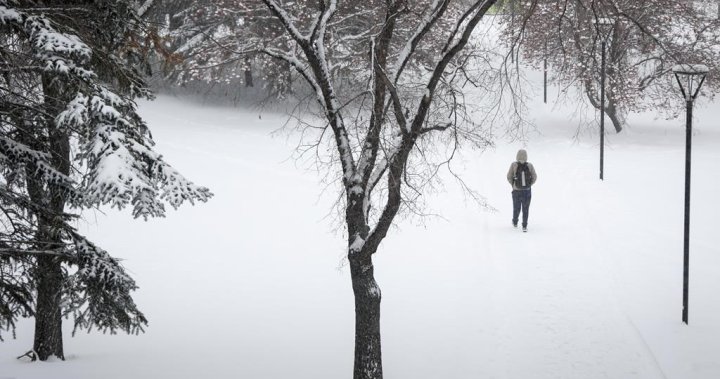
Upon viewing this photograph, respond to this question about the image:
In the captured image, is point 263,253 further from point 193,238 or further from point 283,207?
point 283,207

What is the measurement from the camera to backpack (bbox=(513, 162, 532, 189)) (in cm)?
1642

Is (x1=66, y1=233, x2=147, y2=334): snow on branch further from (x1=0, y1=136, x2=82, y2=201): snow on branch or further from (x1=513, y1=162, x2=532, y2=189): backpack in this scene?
(x1=513, y1=162, x2=532, y2=189): backpack

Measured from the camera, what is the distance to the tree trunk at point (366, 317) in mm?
8953

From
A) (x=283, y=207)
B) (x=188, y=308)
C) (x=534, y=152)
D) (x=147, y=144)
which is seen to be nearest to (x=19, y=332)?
(x=188, y=308)

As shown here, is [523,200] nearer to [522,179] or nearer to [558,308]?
[522,179]

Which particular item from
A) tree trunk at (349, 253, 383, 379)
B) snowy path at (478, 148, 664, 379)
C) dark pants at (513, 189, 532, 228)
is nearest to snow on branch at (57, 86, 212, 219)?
tree trunk at (349, 253, 383, 379)

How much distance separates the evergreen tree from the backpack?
375 inches

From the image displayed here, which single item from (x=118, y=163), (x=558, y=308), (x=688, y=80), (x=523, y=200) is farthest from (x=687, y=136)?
(x=118, y=163)

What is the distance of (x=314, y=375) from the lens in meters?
10.4

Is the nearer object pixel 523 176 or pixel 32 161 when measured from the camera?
pixel 32 161

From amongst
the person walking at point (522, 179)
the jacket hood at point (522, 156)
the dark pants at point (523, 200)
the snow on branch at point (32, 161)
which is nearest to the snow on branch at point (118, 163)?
the snow on branch at point (32, 161)

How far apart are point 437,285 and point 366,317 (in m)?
5.07

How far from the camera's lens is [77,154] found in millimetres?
7574

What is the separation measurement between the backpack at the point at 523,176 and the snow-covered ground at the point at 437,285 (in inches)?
44.4
